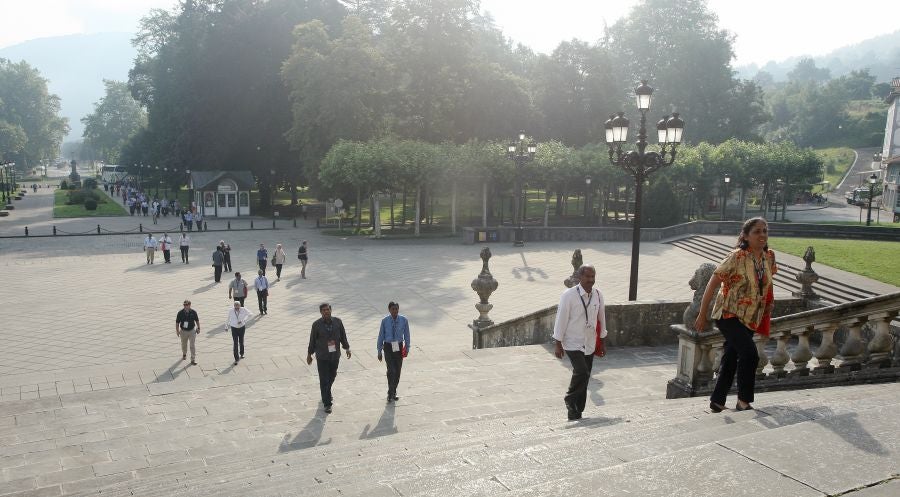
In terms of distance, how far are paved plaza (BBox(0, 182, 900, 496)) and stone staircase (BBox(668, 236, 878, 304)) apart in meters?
0.82

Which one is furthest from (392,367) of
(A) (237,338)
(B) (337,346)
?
(A) (237,338)

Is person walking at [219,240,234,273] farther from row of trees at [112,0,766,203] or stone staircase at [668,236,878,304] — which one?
stone staircase at [668,236,878,304]

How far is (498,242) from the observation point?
110 ft

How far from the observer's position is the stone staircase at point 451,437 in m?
3.88

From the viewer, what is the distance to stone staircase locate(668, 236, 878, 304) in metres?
18.0

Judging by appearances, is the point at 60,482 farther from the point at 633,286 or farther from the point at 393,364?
the point at 633,286

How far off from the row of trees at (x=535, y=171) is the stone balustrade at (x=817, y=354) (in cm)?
2744

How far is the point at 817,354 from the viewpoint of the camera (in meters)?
7.41

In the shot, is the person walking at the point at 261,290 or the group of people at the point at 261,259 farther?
the group of people at the point at 261,259

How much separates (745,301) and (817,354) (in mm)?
2639

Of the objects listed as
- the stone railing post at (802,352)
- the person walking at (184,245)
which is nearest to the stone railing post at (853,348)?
the stone railing post at (802,352)

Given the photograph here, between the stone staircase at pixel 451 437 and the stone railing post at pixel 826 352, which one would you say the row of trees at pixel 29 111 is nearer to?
the stone staircase at pixel 451 437

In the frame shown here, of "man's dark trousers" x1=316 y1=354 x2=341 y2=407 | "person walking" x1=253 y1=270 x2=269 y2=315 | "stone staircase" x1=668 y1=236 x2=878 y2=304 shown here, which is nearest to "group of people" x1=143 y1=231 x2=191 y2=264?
"person walking" x1=253 y1=270 x2=269 y2=315

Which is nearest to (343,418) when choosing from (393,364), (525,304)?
(393,364)
